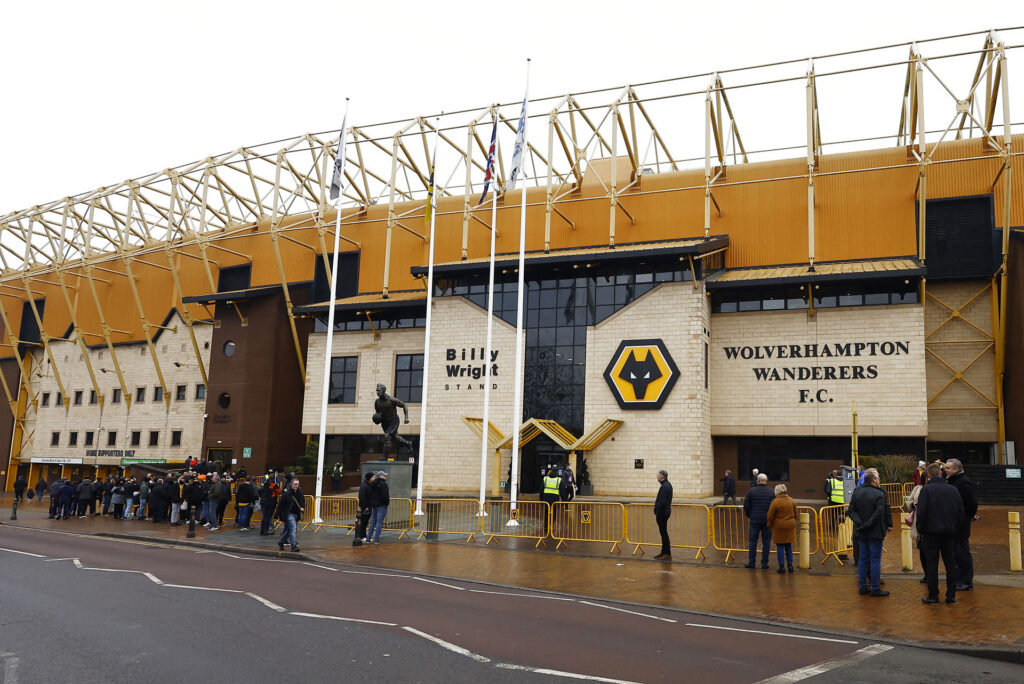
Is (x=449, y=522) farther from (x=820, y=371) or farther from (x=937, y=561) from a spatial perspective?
(x=820, y=371)

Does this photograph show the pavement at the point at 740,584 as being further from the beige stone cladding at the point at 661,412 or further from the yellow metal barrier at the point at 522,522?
the beige stone cladding at the point at 661,412

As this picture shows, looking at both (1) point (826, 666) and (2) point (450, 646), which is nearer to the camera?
(1) point (826, 666)

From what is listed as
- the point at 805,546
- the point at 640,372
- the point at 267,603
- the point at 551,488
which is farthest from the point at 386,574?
the point at 640,372

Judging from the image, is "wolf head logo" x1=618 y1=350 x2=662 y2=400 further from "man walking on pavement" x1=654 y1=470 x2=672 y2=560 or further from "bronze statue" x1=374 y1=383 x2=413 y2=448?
"man walking on pavement" x1=654 y1=470 x2=672 y2=560

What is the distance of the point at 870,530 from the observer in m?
11.9

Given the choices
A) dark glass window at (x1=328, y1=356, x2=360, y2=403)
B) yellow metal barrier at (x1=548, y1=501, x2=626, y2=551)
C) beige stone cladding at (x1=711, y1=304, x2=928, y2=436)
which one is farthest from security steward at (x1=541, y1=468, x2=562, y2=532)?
dark glass window at (x1=328, y1=356, x2=360, y2=403)

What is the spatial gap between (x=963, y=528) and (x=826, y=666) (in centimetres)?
524

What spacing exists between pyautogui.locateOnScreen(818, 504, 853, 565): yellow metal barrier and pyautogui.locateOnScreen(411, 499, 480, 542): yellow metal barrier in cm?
858

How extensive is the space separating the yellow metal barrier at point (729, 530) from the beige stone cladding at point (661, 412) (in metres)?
14.6

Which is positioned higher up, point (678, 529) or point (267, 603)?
point (678, 529)

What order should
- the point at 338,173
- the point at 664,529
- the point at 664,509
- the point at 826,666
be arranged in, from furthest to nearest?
Answer: the point at 338,173 < the point at 664,529 < the point at 664,509 < the point at 826,666

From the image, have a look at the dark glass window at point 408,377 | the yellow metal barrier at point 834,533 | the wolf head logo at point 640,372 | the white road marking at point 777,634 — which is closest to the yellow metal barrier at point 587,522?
the yellow metal barrier at point 834,533

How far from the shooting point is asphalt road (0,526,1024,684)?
7.20 meters

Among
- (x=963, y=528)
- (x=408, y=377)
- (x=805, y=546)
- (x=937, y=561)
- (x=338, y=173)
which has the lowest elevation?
(x=805, y=546)
